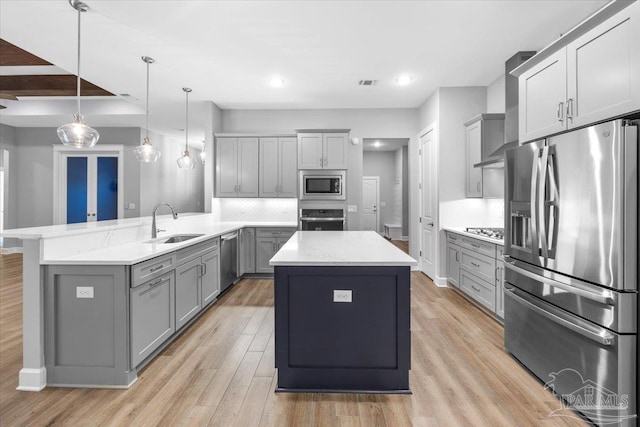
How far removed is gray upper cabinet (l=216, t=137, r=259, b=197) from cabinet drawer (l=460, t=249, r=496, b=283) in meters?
3.35

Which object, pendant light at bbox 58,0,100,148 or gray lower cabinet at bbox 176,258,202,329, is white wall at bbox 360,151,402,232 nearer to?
gray lower cabinet at bbox 176,258,202,329


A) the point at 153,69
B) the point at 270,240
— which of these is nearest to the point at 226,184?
the point at 270,240

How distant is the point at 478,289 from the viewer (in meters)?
3.83

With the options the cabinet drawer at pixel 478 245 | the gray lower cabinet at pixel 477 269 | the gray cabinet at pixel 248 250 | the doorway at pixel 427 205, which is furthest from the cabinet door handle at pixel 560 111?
the gray cabinet at pixel 248 250

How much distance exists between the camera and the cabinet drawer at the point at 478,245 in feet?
11.4

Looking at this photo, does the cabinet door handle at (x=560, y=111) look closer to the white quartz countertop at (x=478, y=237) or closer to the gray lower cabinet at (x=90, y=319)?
the white quartz countertop at (x=478, y=237)

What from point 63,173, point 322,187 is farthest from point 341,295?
point 63,173

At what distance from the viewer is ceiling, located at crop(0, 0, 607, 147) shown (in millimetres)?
2879

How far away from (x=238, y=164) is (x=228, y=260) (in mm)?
1778

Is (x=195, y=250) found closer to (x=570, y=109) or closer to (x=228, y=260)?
(x=228, y=260)

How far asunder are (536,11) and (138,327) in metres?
4.14

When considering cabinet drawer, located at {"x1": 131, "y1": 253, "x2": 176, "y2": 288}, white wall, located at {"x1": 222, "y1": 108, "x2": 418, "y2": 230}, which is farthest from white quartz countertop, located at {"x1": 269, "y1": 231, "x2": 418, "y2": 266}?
white wall, located at {"x1": 222, "y1": 108, "x2": 418, "y2": 230}

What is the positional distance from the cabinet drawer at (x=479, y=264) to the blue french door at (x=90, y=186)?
288 inches

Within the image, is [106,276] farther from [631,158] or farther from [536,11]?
[536,11]
